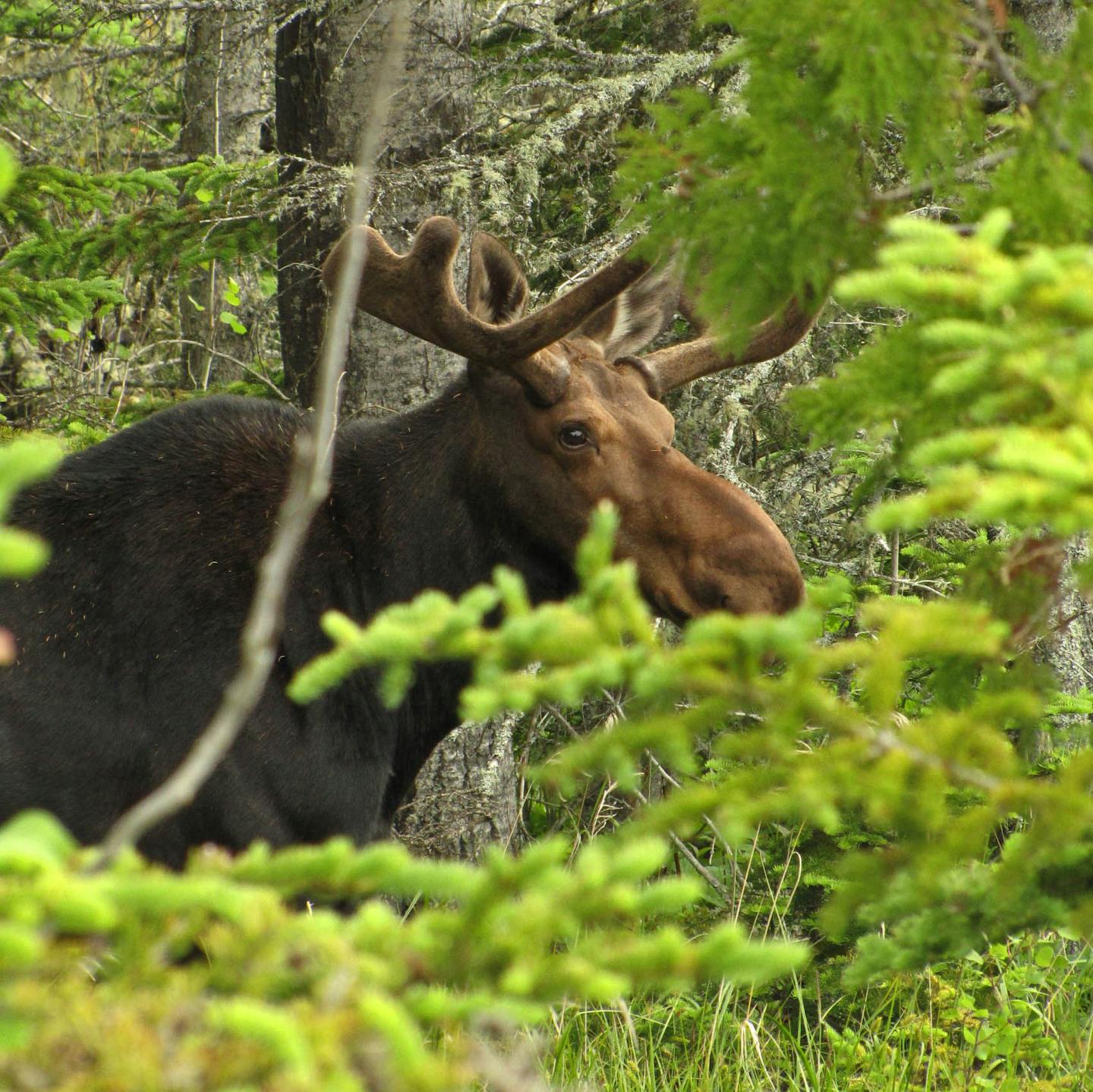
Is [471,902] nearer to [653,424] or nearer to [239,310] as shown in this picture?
[653,424]

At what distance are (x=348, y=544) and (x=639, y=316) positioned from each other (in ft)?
5.01

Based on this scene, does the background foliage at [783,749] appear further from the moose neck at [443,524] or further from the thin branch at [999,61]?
the moose neck at [443,524]

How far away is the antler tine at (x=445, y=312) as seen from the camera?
13.7 feet

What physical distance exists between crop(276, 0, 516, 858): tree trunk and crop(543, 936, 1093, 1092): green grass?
1.20 meters

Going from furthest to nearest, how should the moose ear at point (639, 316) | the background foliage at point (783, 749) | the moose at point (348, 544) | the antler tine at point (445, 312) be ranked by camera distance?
the moose ear at point (639, 316)
the antler tine at point (445, 312)
the moose at point (348, 544)
the background foliage at point (783, 749)

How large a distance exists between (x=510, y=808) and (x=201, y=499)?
2198 millimetres

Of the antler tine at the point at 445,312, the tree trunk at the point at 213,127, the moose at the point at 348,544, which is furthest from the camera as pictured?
the tree trunk at the point at 213,127

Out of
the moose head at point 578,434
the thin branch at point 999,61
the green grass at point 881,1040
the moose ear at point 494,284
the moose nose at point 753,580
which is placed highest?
the thin branch at point 999,61

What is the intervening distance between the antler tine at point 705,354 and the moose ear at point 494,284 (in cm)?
51

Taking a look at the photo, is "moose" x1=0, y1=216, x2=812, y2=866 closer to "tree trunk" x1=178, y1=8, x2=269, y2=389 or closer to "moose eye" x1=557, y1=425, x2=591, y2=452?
"moose eye" x1=557, y1=425, x2=591, y2=452

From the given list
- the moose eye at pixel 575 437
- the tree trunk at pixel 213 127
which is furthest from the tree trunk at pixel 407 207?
→ the tree trunk at pixel 213 127

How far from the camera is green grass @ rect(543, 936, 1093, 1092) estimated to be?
421 cm

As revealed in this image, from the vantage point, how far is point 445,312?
430cm

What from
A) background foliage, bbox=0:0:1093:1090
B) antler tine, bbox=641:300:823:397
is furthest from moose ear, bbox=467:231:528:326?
background foliage, bbox=0:0:1093:1090
